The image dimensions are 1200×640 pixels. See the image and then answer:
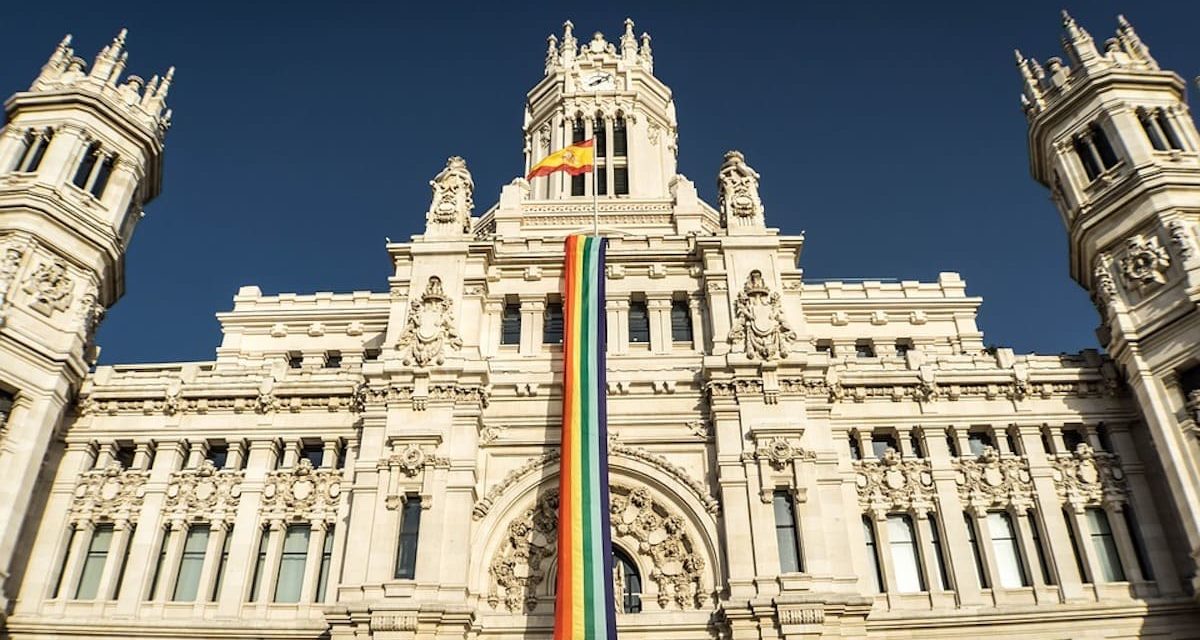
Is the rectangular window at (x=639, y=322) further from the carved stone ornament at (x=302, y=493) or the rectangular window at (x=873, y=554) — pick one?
the carved stone ornament at (x=302, y=493)

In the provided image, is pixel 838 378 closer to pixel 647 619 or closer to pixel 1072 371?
pixel 1072 371

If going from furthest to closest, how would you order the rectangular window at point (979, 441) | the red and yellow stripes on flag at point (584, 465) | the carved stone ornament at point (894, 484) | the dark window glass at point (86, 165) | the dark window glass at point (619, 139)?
1. the dark window glass at point (619, 139)
2. the dark window glass at point (86, 165)
3. the rectangular window at point (979, 441)
4. the carved stone ornament at point (894, 484)
5. the red and yellow stripes on flag at point (584, 465)

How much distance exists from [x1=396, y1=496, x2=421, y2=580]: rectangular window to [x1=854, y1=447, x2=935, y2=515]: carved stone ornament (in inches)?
626

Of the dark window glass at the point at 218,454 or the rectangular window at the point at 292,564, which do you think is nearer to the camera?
the rectangular window at the point at 292,564

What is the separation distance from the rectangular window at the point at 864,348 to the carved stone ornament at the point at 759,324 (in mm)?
14974

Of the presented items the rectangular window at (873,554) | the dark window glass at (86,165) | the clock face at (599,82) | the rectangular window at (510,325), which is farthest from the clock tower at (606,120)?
the rectangular window at (873,554)

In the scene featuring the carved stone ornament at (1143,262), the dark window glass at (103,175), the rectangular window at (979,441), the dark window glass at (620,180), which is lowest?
the rectangular window at (979,441)

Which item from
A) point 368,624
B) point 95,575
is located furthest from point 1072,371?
point 95,575

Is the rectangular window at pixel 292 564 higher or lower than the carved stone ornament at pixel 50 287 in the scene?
lower

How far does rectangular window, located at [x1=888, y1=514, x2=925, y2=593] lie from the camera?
32094 millimetres

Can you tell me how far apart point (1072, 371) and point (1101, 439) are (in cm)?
276

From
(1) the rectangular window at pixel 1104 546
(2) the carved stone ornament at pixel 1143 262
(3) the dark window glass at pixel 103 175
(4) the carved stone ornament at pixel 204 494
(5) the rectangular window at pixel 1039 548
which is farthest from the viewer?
(3) the dark window glass at pixel 103 175

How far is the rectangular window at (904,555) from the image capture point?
32094mm

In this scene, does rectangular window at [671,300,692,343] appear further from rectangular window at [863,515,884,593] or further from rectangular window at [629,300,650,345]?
rectangular window at [863,515,884,593]
